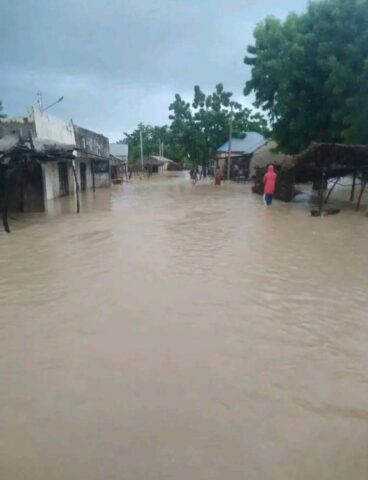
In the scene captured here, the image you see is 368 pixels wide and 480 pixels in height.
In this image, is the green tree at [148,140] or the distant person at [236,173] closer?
the distant person at [236,173]

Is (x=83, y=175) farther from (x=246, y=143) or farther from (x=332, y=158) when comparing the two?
(x=332, y=158)

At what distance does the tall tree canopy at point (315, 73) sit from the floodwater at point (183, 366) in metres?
12.4

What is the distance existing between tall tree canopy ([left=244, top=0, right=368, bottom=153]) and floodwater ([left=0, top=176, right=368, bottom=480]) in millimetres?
12404

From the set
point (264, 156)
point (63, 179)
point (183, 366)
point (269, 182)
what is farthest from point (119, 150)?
point (183, 366)

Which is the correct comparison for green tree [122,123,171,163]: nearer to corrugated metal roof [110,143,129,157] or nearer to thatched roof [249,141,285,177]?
corrugated metal roof [110,143,129,157]

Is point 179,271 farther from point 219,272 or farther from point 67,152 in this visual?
point 67,152

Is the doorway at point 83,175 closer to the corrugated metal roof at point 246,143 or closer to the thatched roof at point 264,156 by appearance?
the thatched roof at point 264,156

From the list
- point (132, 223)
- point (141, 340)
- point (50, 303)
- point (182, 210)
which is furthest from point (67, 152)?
point (141, 340)

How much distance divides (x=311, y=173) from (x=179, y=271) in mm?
11227

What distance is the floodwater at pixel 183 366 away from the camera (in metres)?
2.79

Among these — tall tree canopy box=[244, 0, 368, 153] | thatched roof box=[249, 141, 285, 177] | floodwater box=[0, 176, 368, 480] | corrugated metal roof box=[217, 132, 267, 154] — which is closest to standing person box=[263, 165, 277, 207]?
tall tree canopy box=[244, 0, 368, 153]

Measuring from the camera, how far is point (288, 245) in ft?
30.8

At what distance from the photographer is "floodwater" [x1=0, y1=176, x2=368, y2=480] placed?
279cm

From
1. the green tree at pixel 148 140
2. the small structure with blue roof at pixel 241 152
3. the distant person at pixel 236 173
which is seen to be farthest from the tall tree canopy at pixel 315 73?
the green tree at pixel 148 140
